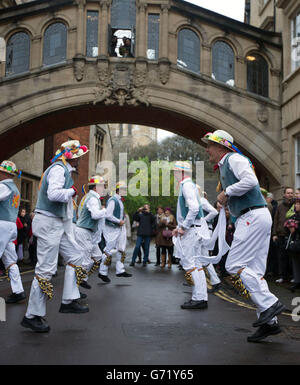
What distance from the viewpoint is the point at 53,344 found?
14.9ft

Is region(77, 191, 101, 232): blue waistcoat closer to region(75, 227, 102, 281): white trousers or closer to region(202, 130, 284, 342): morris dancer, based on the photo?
region(75, 227, 102, 281): white trousers

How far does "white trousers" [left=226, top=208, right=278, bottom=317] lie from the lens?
4676 mm

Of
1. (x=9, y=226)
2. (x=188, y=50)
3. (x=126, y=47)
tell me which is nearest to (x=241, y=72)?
(x=188, y=50)

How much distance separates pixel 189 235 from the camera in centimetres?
741

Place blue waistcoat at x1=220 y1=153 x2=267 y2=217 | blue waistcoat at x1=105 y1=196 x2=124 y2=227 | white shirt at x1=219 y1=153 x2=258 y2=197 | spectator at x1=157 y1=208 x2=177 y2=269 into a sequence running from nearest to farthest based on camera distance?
white shirt at x1=219 y1=153 x2=258 y2=197 < blue waistcoat at x1=220 y1=153 x2=267 y2=217 < blue waistcoat at x1=105 y1=196 x2=124 y2=227 < spectator at x1=157 y1=208 x2=177 y2=269

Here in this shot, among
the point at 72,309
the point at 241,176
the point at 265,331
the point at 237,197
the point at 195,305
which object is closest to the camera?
the point at 265,331

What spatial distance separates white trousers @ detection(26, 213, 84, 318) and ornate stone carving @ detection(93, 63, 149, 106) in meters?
12.6

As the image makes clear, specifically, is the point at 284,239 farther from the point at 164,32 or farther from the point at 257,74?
the point at 164,32

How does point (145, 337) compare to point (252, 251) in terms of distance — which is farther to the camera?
point (145, 337)

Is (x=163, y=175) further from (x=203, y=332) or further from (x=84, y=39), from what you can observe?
(x=203, y=332)

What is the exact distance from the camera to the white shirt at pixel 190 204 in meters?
7.17

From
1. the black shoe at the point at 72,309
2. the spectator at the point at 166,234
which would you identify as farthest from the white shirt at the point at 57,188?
the spectator at the point at 166,234

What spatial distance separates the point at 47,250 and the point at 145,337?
4.88ft

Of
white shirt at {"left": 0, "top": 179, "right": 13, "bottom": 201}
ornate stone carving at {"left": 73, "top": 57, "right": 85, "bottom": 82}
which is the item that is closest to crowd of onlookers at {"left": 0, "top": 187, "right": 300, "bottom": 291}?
white shirt at {"left": 0, "top": 179, "right": 13, "bottom": 201}
